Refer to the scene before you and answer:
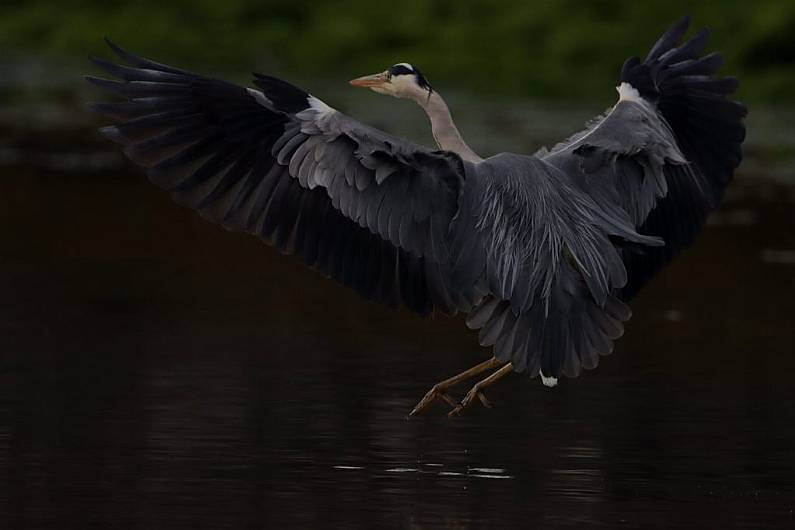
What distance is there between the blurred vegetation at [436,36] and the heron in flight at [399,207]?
44.5 feet

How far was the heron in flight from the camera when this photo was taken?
838cm

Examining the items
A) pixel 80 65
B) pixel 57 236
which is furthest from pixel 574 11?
pixel 57 236

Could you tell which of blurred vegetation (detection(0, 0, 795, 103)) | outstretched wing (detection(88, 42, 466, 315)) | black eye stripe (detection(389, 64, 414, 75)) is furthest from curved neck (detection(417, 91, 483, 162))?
blurred vegetation (detection(0, 0, 795, 103))

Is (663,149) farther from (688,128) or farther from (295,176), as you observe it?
(295,176)

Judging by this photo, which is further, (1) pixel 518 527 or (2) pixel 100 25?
(2) pixel 100 25

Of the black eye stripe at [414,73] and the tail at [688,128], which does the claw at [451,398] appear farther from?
the black eye stripe at [414,73]

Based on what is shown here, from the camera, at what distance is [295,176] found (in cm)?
852

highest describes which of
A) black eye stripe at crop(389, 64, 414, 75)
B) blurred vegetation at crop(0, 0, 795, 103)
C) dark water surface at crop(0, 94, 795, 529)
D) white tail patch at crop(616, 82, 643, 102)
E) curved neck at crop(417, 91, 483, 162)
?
blurred vegetation at crop(0, 0, 795, 103)

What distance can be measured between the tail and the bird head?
95 centimetres

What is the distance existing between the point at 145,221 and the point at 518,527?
8.05m

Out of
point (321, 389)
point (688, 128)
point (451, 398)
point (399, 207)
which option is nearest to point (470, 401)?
point (451, 398)

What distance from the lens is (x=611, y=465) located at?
8.26m

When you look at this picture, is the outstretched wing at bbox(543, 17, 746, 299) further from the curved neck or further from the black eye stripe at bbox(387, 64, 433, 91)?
the black eye stripe at bbox(387, 64, 433, 91)

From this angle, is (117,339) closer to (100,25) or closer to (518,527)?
(518,527)
